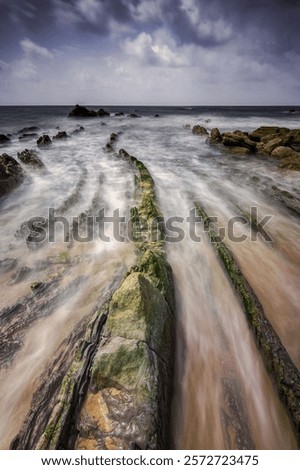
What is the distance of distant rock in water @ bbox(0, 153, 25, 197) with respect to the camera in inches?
372

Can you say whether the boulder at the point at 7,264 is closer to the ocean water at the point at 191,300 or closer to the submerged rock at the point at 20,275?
the ocean water at the point at 191,300

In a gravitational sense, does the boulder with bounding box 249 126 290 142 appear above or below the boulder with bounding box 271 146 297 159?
above

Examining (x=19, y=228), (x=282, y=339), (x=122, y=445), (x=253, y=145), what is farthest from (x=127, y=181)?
(x=253, y=145)

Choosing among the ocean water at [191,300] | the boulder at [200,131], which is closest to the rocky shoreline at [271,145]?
the ocean water at [191,300]

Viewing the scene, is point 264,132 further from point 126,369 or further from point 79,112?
point 79,112

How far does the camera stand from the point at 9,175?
396 inches

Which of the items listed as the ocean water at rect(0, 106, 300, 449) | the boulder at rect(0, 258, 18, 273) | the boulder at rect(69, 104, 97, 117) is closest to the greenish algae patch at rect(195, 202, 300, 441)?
the ocean water at rect(0, 106, 300, 449)

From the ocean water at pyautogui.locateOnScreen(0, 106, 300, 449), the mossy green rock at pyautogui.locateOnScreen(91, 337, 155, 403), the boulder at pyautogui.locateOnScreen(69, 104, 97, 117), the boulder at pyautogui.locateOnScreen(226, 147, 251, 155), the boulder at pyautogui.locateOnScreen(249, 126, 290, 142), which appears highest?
the boulder at pyautogui.locateOnScreen(69, 104, 97, 117)

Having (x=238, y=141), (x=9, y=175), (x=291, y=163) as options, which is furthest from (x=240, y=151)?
(x=9, y=175)

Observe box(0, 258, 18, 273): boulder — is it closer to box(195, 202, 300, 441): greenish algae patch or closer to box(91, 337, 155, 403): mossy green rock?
box(91, 337, 155, 403): mossy green rock

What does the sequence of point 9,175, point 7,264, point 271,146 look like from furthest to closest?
point 271,146 → point 9,175 → point 7,264

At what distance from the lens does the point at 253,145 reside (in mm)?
17750

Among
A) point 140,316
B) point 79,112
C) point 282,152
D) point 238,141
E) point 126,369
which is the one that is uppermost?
point 79,112
